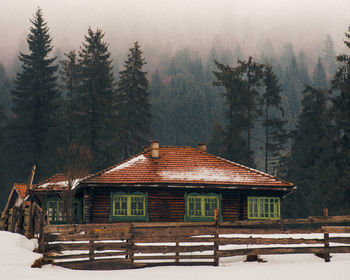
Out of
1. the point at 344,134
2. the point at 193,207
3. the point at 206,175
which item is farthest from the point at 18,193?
the point at 344,134

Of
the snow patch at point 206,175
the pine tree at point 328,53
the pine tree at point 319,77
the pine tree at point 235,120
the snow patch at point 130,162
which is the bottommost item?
the snow patch at point 206,175

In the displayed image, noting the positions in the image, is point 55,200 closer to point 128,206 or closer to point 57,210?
point 57,210

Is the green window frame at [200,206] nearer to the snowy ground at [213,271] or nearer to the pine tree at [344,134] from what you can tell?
the snowy ground at [213,271]

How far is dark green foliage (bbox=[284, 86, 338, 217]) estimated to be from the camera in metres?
41.5

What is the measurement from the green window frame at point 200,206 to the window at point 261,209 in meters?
1.95

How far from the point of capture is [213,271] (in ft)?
47.3

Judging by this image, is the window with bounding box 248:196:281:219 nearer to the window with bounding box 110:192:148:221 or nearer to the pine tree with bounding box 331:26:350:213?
the window with bounding box 110:192:148:221

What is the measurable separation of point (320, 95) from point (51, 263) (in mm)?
41031

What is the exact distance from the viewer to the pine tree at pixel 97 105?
159 ft

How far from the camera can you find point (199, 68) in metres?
152

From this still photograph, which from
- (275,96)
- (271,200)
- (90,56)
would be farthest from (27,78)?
(271,200)

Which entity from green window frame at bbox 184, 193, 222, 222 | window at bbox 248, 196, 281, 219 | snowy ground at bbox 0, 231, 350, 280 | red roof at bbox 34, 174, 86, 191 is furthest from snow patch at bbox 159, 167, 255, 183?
snowy ground at bbox 0, 231, 350, 280

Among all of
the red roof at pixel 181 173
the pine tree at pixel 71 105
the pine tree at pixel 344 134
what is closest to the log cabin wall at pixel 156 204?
the red roof at pixel 181 173

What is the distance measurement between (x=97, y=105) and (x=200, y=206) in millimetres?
27312
